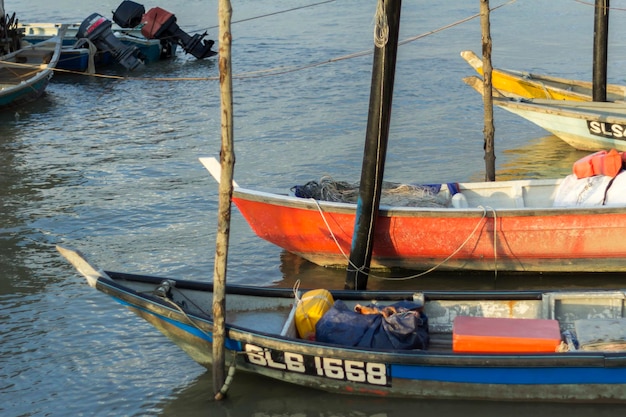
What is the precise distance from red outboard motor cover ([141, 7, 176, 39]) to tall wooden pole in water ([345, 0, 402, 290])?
66.4ft

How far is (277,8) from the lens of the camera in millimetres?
42719

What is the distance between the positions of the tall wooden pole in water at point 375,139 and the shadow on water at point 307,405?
7.32 feet

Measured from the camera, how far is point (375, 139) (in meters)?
10.1

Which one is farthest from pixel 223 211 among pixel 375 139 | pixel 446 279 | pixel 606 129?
pixel 606 129

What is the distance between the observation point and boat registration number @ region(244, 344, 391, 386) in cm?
825

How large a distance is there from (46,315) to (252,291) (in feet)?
10.3

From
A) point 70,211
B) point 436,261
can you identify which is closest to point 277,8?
point 70,211

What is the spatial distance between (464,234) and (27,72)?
16.1 meters

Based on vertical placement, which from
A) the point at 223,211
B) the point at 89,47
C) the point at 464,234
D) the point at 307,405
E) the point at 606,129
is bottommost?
the point at 307,405

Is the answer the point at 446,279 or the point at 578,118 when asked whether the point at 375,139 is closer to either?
the point at 446,279

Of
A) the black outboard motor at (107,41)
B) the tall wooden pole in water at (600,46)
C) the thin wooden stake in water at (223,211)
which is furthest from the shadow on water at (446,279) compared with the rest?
the black outboard motor at (107,41)

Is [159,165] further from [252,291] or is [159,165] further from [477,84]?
[252,291]

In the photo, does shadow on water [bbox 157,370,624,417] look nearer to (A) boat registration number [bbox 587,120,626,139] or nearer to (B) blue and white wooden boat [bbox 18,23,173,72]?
(A) boat registration number [bbox 587,120,626,139]

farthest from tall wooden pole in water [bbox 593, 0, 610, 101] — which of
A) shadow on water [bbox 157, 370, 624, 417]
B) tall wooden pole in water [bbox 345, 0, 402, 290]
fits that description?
shadow on water [bbox 157, 370, 624, 417]
